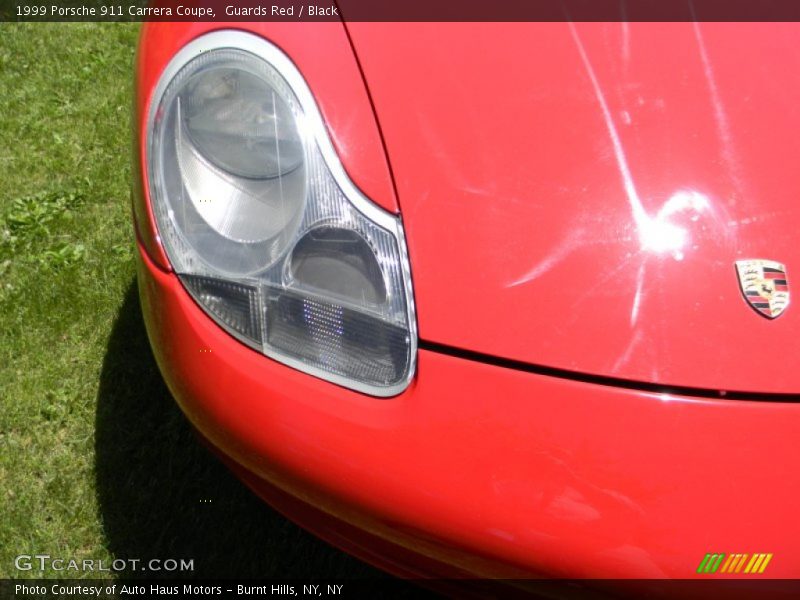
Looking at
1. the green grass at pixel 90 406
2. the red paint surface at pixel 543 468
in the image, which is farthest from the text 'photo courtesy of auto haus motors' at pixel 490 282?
the green grass at pixel 90 406

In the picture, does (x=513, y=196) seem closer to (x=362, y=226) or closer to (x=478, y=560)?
(x=362, y=226)

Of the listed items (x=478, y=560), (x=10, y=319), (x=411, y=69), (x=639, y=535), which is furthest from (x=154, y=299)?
(x=10, y=319)

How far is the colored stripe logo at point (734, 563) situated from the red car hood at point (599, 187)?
240 mm

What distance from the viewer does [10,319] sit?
8.32ft

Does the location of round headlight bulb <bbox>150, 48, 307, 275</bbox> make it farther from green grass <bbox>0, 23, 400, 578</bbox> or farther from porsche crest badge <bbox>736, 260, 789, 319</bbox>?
green grass <bbox>0, 23, 400, 578</bbox>

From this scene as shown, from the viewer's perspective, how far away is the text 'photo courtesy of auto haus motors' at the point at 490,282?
51.3 inches

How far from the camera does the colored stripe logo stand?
128 cm

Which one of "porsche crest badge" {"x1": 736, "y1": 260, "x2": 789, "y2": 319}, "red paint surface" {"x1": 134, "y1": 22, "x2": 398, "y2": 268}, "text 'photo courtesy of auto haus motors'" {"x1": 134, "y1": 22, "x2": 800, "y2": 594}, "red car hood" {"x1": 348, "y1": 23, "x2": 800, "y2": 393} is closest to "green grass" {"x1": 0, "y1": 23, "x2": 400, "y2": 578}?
"text 'photo courtesy of auto haus motors'" {"x1": 134, "y1": 22, "x2": 800, "y2": 594}

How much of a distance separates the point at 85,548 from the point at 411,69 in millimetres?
1289

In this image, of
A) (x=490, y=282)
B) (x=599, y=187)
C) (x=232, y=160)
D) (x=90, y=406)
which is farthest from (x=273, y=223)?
(x=90, y=406)
